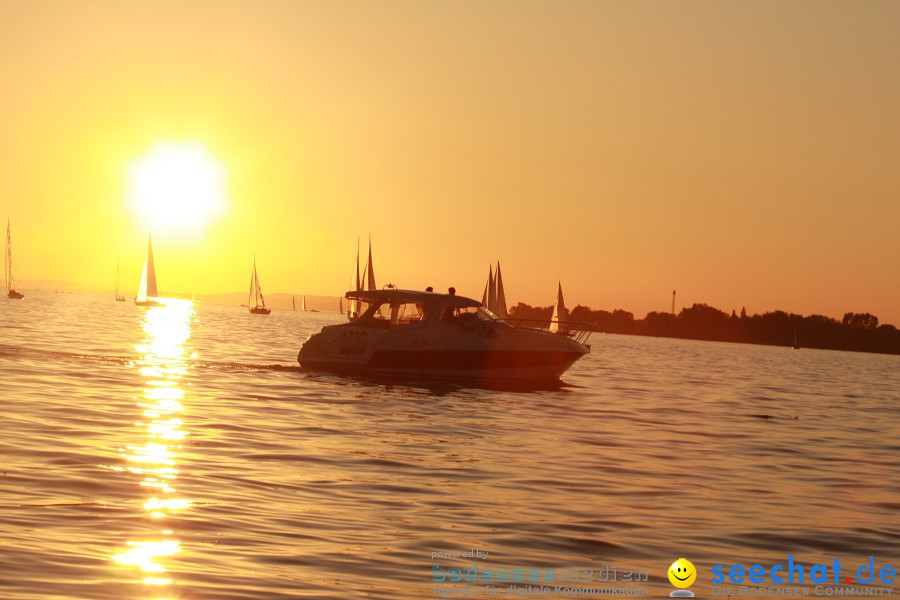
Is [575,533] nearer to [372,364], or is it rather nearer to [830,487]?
[830,487]

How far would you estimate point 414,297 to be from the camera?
1277 inches

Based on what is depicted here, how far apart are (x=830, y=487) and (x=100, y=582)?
10.9 metres

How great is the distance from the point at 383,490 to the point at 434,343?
19.3 m

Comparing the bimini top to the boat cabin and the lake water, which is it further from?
the lake water

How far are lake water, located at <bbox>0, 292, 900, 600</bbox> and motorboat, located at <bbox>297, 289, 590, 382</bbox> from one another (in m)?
5.70

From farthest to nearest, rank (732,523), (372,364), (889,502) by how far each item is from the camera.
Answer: (372,364) < (889,502) < (732,523)

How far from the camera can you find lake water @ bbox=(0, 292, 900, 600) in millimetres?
8578

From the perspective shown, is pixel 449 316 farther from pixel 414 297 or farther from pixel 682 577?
pixel 682 577

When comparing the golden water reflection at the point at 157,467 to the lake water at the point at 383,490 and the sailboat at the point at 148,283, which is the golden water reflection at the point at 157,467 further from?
the sailboat at the point at 148,283

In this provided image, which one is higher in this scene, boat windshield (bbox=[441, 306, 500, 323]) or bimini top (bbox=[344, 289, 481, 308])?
bimini top (bbox=[344, 289, 481, 308])

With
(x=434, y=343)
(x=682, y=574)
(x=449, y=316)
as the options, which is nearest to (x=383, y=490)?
(x=682, y=574)

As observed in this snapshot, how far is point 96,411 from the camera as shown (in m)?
19.0

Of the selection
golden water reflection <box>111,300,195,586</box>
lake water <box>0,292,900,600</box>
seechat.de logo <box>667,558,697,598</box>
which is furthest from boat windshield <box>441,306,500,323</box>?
seechat.de logo <box>667,558,697,598</box>

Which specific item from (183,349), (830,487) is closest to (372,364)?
(183,349)
